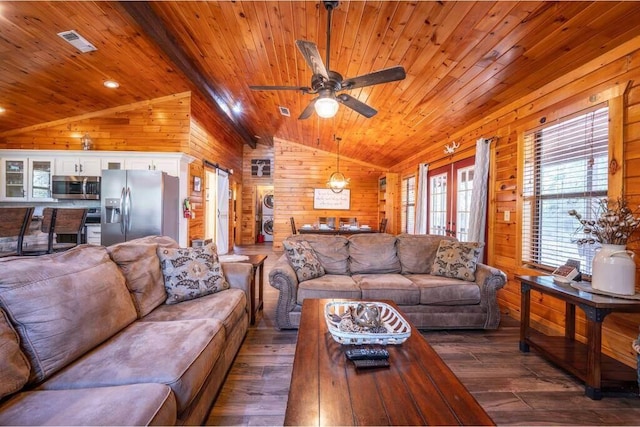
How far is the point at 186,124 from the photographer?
5086 mm

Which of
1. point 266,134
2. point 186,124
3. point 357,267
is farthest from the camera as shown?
point 266,134

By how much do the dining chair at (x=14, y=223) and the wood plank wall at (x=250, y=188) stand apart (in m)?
6.83

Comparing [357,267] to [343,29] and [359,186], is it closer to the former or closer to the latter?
[343,29]

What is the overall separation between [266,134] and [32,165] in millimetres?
4934

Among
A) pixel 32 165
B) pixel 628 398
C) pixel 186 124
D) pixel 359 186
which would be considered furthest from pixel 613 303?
pixel 32 165

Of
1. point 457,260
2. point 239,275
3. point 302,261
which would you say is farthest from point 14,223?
point 457,260

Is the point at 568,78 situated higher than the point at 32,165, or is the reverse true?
the point at 568,78

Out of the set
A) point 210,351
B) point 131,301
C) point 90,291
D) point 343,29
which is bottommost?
point 210,351

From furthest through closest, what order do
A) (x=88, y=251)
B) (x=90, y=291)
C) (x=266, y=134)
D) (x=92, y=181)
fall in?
(x=266, y=134), (x=92, y=181), (x=88, y=251), (x=90, y=291)

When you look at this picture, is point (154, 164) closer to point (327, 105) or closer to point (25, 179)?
point (25, 179)

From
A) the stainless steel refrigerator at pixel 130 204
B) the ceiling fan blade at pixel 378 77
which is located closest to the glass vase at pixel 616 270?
the ceiling fan blade at pixel 378 77

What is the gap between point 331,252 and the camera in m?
3.57

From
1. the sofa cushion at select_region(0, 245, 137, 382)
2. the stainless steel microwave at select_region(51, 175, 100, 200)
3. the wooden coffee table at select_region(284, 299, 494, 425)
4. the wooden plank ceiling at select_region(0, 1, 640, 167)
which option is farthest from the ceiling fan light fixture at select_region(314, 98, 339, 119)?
the stainless steel microwave at select_region(51, 175, 100, 200)

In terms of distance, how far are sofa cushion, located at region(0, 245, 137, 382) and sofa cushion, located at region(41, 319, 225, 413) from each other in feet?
0.25
